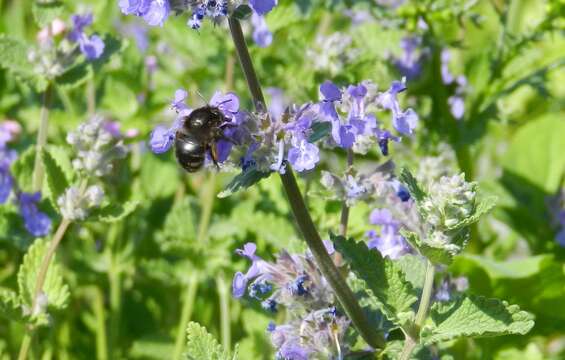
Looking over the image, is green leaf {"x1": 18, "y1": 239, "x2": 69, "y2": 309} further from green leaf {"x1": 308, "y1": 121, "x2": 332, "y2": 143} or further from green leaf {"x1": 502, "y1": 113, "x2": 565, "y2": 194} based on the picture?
green leaf {"x1": 502, "y1": 113, "x2": 565, "y2": 194}

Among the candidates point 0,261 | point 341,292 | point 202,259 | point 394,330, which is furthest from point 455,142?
point 0,261

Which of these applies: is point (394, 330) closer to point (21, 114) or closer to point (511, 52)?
point (511, 52)

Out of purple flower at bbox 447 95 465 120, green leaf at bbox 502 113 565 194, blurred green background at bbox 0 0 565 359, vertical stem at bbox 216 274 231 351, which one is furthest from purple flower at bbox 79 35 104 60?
green leaf at bbox 502 113 565 194

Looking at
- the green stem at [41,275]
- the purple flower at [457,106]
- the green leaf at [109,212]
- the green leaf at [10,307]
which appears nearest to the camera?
the green leaf at [10,307]

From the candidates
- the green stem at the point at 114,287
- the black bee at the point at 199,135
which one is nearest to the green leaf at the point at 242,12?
the black bee at the point at 199,135

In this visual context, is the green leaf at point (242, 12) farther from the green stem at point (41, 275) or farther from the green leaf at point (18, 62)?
the green leaf at point (18, 62)
